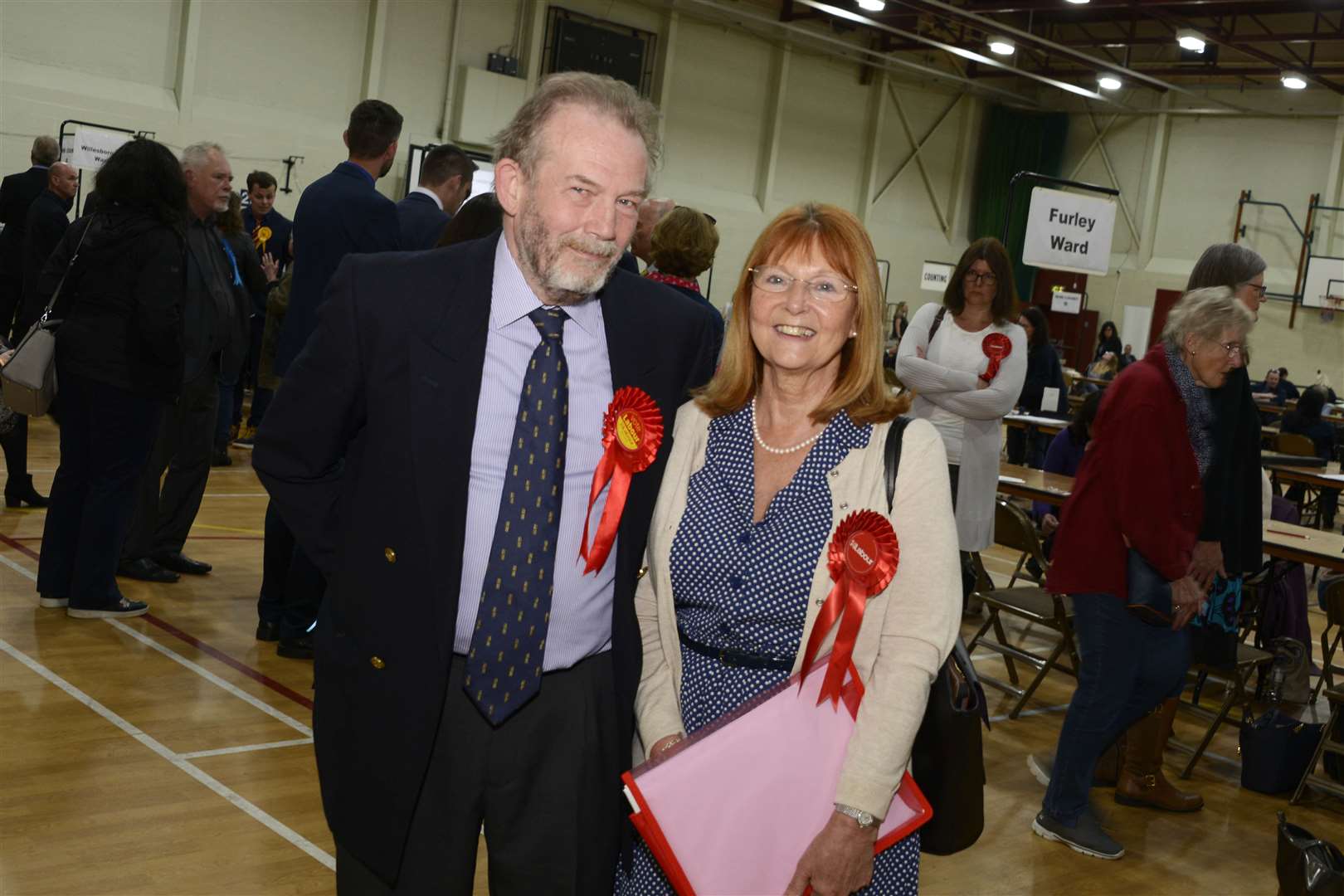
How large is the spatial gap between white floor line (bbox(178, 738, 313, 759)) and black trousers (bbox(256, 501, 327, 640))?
0.84 meters

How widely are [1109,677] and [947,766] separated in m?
2.07

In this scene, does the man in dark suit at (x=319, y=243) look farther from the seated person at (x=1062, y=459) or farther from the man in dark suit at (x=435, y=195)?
the seated person at (x=1062, y=459)

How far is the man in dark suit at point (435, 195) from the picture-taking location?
495cm

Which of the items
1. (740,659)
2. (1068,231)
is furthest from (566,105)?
(1068,231)

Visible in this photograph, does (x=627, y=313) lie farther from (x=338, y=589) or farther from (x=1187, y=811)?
(x=1187, y=811)

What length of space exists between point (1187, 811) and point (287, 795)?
2989mm

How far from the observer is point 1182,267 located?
2112 centimetres

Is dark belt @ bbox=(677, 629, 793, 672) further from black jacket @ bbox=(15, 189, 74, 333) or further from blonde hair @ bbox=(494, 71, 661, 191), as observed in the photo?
black jacket @ bbox=(15, 189, 74, 333)

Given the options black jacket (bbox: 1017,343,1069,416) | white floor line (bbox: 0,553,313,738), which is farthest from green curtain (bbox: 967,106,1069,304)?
white floor line (bbox: 0,553,313,738)

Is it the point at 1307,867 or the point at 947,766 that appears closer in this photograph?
the point at 947,766

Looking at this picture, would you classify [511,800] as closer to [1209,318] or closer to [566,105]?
[566,105]

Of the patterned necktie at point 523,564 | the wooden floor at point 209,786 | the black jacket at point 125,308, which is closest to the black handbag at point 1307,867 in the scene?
the wooden floor at point 209,786

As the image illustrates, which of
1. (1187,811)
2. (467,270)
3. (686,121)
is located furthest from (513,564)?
(686,121)

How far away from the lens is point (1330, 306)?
19.2m
